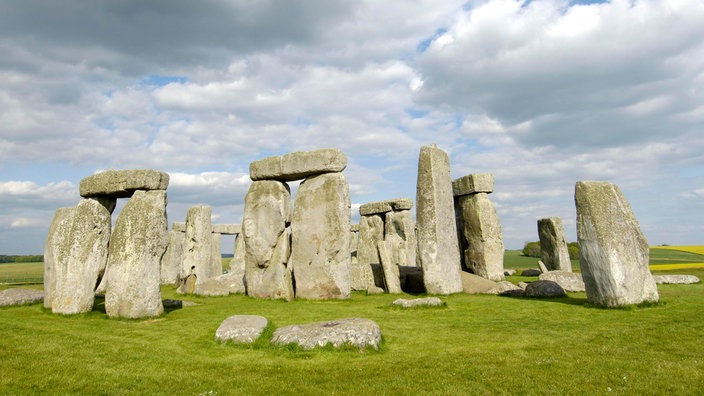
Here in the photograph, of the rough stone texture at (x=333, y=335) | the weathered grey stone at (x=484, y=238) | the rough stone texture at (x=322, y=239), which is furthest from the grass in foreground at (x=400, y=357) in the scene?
the weathered grey stone at (x=484, y=238)

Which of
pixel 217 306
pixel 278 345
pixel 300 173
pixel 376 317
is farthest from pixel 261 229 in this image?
pixel 278 345

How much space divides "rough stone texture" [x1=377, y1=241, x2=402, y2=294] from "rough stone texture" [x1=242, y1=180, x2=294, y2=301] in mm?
3168

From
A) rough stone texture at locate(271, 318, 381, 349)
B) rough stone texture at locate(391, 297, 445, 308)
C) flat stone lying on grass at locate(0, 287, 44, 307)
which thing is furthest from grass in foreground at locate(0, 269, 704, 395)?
flat stone lying on grass at locate(0, 287, 44, 307)

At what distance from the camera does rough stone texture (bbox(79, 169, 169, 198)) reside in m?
10.3

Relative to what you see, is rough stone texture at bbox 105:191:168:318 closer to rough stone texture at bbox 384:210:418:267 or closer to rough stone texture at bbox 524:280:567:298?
rough stone texture at bbox 524:280:567:298

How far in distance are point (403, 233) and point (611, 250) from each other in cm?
1450

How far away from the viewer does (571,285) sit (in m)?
14.5

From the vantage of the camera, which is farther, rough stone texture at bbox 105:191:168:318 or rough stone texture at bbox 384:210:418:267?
rough stone texture at bbox 384:210:418:267

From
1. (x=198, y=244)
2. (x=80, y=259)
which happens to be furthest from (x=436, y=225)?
(x=198, y=244)

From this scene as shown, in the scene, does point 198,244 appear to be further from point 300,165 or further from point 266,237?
point 300,165

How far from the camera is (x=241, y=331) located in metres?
7.42

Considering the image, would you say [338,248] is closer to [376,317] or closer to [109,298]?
[376,317]

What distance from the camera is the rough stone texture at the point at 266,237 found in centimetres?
1448

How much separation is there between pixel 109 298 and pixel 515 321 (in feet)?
27.9
